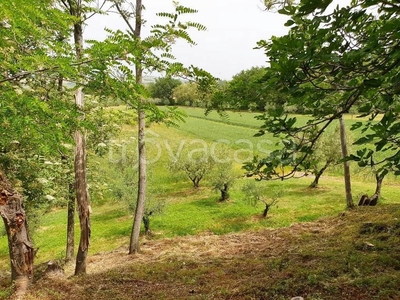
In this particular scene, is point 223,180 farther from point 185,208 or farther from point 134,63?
point 134,63

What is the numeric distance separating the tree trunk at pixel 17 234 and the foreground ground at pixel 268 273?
380mm

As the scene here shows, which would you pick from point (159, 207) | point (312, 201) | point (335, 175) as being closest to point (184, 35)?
point (159, 207)

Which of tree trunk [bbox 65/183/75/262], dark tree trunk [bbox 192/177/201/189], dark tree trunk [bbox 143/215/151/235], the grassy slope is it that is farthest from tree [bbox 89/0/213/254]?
dark tree trunk [bbox 192/177/201/189]

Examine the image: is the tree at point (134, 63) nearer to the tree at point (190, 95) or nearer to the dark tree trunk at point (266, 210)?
the tree at point (190, 95)

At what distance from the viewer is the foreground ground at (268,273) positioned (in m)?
5.66

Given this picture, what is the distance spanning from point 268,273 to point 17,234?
19.2ft

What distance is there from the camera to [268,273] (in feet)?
24.2

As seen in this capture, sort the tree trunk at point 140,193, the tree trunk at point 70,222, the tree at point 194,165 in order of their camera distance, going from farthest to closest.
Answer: the tree at point 194,165, the tree trunk at point 140,193, the tree trunk at point 70,222

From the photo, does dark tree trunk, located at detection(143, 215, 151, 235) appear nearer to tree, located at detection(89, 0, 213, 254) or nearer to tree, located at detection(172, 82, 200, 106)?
tree, located at detection(172, 82, 200, 106)

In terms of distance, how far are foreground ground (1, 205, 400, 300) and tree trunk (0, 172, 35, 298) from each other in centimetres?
38

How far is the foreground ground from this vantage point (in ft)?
18.6

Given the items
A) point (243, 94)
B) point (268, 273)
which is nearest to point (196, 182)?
point (268, 273)

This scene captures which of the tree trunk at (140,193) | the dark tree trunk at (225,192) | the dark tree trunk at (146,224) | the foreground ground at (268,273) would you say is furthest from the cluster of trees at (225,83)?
the dark tree trunk at (225,192)

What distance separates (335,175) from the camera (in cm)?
3269
